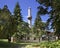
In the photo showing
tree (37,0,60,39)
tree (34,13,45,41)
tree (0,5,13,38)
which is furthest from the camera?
tree (34,13,45,41)

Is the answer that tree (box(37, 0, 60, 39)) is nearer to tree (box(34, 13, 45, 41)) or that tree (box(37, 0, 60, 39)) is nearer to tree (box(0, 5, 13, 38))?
tree (box(0, 5, 13, 38))

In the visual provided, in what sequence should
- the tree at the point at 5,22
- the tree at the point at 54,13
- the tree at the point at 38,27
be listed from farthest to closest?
the tree at the point at 38,27 → the tree at the point at 5,22 → the tree at the point at 54,13

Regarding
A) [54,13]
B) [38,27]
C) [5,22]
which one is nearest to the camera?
[54,13]

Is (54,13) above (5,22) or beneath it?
above

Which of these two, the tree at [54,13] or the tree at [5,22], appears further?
the tree at [5,22]

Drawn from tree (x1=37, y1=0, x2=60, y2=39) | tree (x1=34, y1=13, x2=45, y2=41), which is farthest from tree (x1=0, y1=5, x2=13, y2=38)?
tree (x1=34, y1=13, x2=45, y2=41)

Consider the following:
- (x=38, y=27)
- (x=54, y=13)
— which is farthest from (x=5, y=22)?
(x=38, y=27)

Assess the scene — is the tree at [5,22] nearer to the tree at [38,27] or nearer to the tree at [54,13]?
the tree at [54,13]

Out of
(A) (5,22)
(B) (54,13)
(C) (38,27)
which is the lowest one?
(C) (38,27)

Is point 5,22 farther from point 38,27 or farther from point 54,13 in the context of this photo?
point 38,27

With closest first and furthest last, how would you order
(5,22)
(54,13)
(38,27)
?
(54,13)
(5,22)
(38,27)

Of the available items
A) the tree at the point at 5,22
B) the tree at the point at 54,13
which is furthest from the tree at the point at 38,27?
the tree at the point at 54,13

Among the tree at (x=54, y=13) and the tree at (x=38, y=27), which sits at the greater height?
the tree at (x=54, y=13)

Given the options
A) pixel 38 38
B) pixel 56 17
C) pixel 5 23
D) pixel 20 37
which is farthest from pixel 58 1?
→ pixel 38 38
